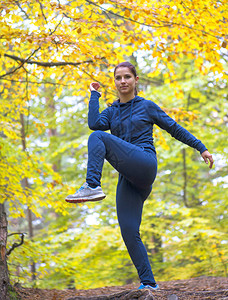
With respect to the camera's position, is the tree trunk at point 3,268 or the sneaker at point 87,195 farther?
the tree trunk at point 3,268

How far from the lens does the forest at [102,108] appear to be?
15.3ft

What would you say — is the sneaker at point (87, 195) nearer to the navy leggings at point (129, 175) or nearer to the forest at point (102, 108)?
the navy leggings at point (129, 175)

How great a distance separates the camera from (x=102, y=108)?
6840 mm

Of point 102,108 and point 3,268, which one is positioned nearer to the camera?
point 3,268

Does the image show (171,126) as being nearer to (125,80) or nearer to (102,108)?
(125,80)

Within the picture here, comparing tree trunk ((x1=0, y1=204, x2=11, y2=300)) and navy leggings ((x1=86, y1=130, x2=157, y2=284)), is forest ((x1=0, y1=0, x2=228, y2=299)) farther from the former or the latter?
navy leggings ((x1=86, y1=130, x2=157, y2=284))

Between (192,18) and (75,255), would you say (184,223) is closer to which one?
(75,255)

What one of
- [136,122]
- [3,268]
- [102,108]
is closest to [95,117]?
→ [136,122]

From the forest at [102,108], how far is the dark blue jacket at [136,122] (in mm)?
1749

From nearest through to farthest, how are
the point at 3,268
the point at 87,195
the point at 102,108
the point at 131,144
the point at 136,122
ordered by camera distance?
the point at 87,195, the point at 131,144, the point at 136,122, the point at 3,268, the point at 102,108

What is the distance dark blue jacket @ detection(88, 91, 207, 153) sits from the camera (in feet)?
9.54

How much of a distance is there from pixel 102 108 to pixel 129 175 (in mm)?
4193

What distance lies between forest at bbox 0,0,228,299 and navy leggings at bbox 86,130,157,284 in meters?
1.39

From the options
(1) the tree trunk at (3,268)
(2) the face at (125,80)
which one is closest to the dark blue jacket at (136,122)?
(2) the face at (125,80)
